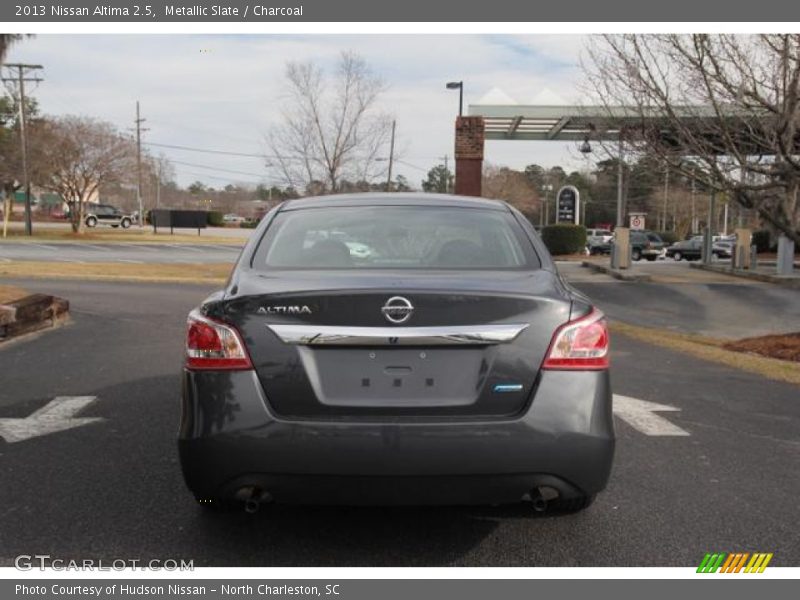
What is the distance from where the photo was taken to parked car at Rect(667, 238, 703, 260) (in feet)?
132

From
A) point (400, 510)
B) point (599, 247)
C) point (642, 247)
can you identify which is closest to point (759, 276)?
point (642, 247)

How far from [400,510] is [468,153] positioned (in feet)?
57.3

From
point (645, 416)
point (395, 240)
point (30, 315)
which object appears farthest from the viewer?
point (30, 315)

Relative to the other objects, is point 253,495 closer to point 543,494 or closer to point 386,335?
point 386,335

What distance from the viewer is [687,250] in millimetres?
41000

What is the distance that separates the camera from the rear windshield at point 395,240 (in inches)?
144

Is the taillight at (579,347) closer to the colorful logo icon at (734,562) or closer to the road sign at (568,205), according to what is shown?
the colorful logo icon at (734,562)

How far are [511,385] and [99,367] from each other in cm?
563

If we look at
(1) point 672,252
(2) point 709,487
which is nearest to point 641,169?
(2) point 709,487

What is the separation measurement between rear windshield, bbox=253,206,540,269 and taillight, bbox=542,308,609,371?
0.53 m

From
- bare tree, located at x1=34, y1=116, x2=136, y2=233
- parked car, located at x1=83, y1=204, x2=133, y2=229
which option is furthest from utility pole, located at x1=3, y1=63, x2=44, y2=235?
parked car, located at x1=83, y1=204, x2=133, y2=229

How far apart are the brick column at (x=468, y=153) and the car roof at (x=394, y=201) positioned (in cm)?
1606

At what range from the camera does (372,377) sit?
2953 mm

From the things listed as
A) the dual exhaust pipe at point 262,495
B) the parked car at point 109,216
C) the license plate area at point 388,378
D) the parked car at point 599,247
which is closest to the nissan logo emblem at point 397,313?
the license plate area at point 388,378
